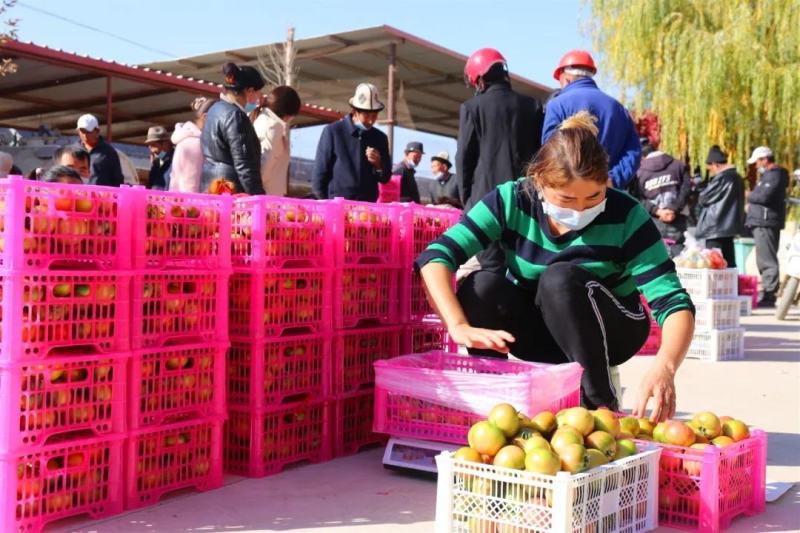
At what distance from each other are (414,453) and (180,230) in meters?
1.35

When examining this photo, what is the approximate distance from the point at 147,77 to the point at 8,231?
35.0 feet

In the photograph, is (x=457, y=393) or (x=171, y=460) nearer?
(x=171, y=460)

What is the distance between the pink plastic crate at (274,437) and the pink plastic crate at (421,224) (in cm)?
94

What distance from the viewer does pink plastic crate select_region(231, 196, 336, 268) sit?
11.6 ft

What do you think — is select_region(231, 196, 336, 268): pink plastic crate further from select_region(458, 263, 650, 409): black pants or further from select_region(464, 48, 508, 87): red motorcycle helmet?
select_region(464, 48, 508, 87): red motorcycle helmet

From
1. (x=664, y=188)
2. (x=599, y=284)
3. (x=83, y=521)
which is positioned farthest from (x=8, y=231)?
(x=664, y=188)

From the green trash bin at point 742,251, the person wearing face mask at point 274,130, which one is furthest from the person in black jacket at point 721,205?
the person wearing face mask at point 274,130

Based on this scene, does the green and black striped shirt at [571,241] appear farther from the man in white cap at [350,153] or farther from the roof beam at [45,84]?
the roof beam at [45,84]

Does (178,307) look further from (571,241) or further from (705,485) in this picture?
(705,485)

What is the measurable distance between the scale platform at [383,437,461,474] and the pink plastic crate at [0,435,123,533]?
1.14m

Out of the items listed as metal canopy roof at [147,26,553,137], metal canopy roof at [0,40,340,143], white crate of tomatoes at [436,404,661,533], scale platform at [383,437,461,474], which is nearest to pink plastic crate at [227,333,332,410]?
scale platform at [383,437,461,474]

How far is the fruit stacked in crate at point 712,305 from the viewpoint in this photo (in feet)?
25.6

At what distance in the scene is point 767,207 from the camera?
1220 cm

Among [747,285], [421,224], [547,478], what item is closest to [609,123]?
[421,224]
